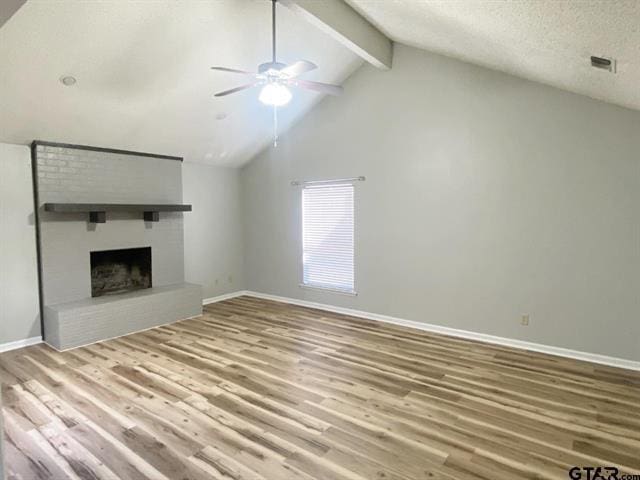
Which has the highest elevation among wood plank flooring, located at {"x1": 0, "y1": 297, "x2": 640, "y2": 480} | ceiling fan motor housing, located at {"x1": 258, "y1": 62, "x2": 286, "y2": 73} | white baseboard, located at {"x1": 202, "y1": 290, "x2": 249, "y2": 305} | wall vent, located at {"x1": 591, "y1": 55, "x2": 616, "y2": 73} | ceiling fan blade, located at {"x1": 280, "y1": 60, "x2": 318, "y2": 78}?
ceiling fan motor housing, located at {"x1": 258, "y1": 62, "x2": 286, "y2": 73}

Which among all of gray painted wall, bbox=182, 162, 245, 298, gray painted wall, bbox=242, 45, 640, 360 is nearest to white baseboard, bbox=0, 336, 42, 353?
gray painted wall, bbox=182, 162, 245, 298

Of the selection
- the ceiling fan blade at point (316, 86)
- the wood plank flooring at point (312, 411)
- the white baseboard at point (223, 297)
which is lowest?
the wood plank flooring at point (312, 411)

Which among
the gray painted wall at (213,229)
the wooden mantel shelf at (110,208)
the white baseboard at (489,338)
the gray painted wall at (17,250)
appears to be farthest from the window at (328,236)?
the gray painted wall at (17,250)

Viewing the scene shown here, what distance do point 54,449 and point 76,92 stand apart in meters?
3.37

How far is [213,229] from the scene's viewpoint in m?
6.62

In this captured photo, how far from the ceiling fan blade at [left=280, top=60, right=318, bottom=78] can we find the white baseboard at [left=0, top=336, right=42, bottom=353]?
4.32m

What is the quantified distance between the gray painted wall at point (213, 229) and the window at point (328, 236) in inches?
60.4

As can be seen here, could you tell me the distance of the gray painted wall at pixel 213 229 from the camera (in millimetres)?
6258

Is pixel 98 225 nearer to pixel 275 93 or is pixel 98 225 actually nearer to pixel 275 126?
pixel 275 126

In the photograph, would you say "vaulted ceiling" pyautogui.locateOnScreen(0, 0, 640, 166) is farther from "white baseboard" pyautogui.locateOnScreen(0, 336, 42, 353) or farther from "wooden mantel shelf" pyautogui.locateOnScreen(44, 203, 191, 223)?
"white baseboard" pyautogui.locateOnScreen(0, 336, 42, 353)

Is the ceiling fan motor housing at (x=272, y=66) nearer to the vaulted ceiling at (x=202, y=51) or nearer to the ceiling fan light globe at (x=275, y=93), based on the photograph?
the ceiling fan light globe at (x=275, y=93)

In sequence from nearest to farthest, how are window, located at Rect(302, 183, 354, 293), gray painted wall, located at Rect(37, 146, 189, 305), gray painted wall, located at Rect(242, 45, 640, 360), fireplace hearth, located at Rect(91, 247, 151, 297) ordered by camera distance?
gray painted wall, located at Rect(242, 45, 640, 360), gray painted wall, located at Rect(37, 146, 189, 305), fireplace hearth, located at Rect(91, 247, 151, 297), window, located at Rect(302, 183, 354, 293)

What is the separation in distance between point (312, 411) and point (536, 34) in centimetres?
312

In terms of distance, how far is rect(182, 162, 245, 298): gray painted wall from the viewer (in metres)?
6.26
